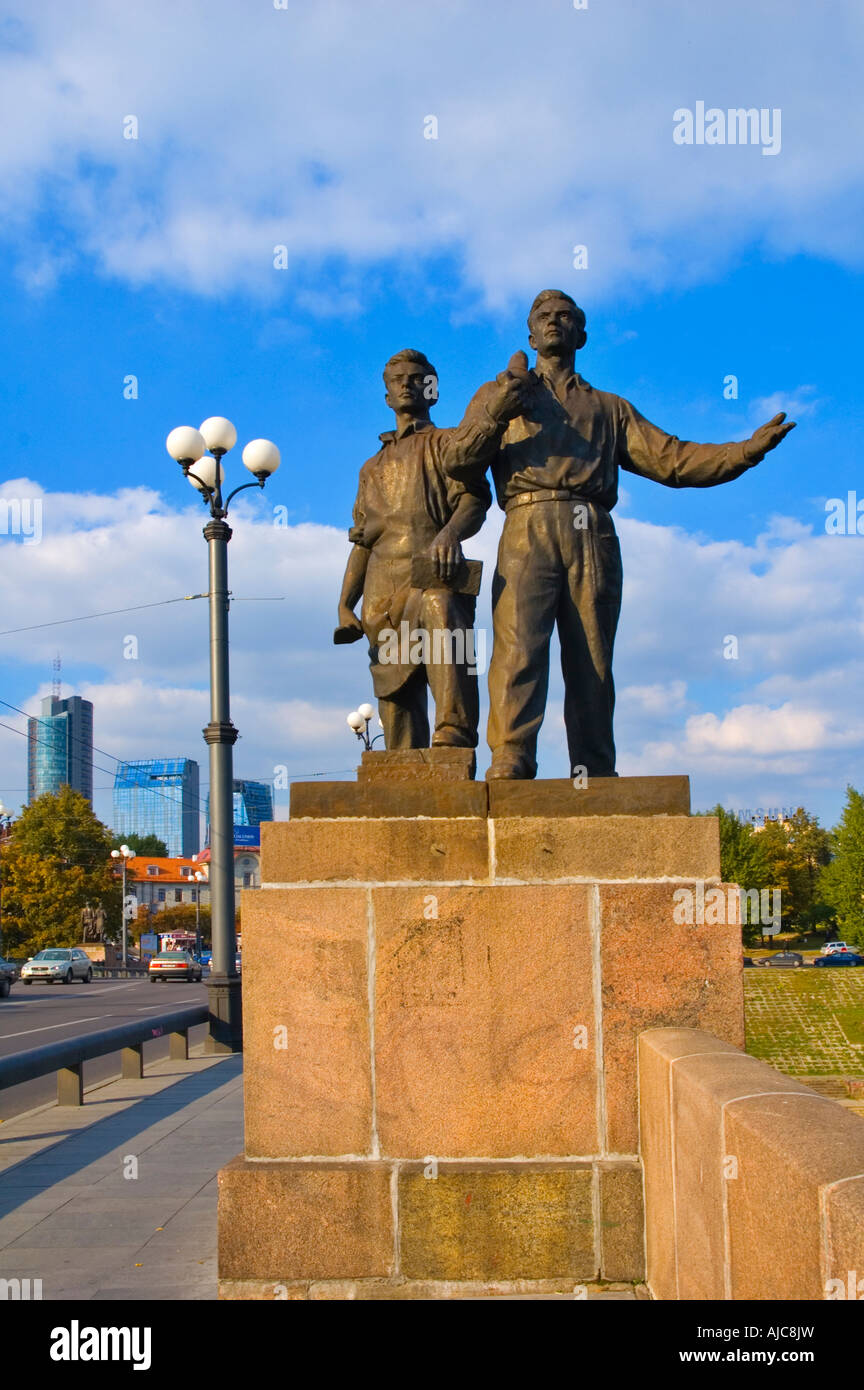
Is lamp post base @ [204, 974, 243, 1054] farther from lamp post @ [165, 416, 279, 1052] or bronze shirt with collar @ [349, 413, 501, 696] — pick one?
bronze shirt with collar @ [349, 413, 501, 696]

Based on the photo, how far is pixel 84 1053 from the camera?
9.58 metres

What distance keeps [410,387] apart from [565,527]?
1205 millimetres

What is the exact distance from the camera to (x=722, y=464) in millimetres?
4945

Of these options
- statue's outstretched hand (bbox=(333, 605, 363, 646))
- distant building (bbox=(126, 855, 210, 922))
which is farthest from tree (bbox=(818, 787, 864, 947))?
distant building (bbox=(126, 855, 210, 922))

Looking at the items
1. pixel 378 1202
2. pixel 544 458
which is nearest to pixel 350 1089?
pixel 378 1202

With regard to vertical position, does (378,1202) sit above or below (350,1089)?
below

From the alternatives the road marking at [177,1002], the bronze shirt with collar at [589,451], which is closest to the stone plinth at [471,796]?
the bronze shirt with collar at [589,451]

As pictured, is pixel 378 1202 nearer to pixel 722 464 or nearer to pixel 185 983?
→ pixel 722 464

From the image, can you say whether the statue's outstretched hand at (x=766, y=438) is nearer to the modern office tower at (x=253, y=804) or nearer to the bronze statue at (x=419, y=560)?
the bronze statue at (x=419, y=560)

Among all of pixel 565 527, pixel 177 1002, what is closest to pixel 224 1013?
pixel 565 527

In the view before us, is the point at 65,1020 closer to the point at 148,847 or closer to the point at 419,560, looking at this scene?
the point at 419,560

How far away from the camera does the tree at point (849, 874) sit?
56.2 meters

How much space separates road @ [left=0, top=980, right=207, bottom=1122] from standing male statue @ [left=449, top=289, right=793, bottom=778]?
7829 millimetres

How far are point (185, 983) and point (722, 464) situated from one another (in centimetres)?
4096
